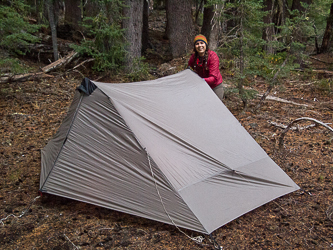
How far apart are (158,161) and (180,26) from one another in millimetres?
7315

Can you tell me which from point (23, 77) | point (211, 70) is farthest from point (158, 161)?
point (23, 77)

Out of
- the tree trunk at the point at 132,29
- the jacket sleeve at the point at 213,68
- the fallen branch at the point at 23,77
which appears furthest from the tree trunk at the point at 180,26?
the jacket sleeve at the point at 213,68

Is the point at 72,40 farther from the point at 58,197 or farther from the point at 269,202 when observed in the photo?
the point at 269,202

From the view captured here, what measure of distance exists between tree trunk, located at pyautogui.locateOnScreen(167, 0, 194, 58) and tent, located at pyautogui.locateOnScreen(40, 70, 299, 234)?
6033mm

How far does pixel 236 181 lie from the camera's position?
3521mm

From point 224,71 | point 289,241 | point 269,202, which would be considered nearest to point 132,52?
point 224,71

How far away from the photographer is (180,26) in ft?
31.5

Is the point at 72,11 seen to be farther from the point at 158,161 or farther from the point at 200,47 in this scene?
the point at 158,161

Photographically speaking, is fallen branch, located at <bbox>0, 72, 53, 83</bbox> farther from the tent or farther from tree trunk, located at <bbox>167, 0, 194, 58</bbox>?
tree trunk, located at <bbox>167, 0, 194, 58</bbox>

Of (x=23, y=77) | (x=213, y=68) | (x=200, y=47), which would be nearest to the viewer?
(x=200, y=47)

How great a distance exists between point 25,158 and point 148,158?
2.51 m

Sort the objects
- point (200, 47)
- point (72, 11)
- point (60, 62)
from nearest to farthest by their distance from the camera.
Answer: point (200, 47) < point (60, 62) < point (72, 11)

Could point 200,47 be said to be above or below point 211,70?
above

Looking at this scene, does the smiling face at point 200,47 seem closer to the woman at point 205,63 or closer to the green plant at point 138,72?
the woman at point 205,63
